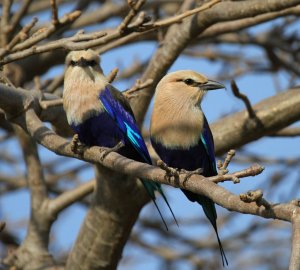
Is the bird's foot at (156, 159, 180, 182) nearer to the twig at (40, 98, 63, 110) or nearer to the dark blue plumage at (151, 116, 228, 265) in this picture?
the twig at (40, 98, 63, 110)

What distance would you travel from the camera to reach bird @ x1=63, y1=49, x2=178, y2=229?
4844 millimetres

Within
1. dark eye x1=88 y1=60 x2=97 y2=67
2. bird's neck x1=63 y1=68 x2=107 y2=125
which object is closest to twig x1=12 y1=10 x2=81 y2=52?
bird's neck x1=63 y1=68 x2=107 y2=125

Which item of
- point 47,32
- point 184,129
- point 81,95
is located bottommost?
point 184,129

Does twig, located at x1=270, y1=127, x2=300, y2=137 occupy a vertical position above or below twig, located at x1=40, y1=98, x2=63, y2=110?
below

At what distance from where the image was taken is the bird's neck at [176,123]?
504cm

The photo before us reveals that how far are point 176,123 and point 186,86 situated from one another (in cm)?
39

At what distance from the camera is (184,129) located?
5.10 metres

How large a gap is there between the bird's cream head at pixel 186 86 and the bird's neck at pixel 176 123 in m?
0.06

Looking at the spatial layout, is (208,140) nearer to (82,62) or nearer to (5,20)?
(82,62)

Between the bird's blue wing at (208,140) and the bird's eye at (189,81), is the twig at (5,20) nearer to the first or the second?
the bird's eye at (189,81)

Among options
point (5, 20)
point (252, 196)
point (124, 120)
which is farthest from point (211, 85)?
point (252, 196)

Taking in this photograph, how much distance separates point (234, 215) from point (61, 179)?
1732 mm

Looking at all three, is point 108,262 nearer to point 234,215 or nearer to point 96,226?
point 96,226

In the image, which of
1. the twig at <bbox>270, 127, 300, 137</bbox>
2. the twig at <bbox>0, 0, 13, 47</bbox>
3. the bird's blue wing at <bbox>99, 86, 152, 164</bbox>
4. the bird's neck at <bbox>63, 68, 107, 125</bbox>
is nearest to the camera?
the bird's neck at <bbox>63, 68, 107, 125</bbox>
